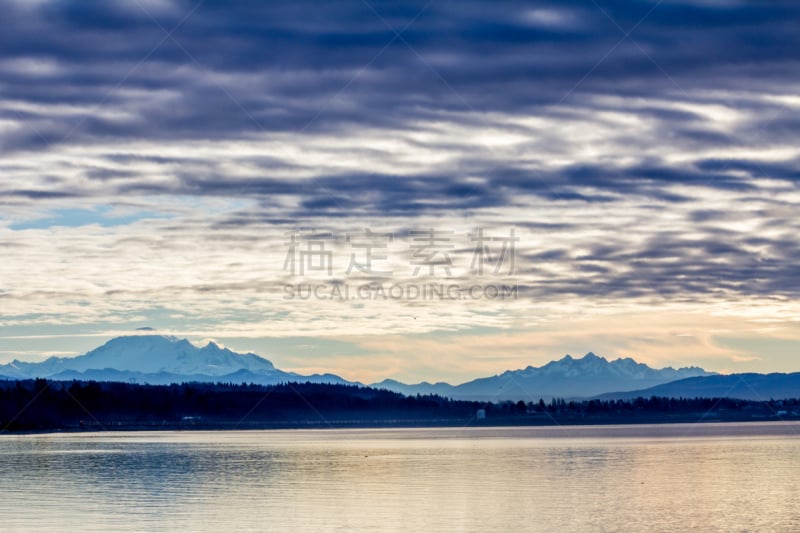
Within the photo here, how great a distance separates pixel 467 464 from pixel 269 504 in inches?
1702

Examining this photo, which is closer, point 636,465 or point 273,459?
point 636,465

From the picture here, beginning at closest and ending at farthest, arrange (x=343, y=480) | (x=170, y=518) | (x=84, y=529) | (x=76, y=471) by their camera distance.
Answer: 1. (x=84, y=529)
2. (x=170, y=518)
3. (x=343, y=480)
4. (x=76, y=471)

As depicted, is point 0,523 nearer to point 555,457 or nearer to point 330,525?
point 330,525

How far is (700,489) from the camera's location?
262 feet

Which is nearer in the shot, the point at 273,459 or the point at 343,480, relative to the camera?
the point at 343,480

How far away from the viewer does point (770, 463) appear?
111062mm

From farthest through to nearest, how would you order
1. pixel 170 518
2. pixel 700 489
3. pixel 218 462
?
pixel 218 462, pixel 700 489, pixel 170 518

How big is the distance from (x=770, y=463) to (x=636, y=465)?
43.8 feet

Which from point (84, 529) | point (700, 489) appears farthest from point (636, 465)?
point (84, 529)

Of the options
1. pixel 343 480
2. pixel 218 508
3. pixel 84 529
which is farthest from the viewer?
pixel 343 480

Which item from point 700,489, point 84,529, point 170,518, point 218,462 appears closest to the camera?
point 84,529

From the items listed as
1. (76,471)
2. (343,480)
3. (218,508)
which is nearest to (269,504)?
(218,508)

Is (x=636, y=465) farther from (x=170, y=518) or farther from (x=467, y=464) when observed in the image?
(x=170, y=518)

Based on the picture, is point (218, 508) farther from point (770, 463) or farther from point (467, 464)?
point (770, 463)
